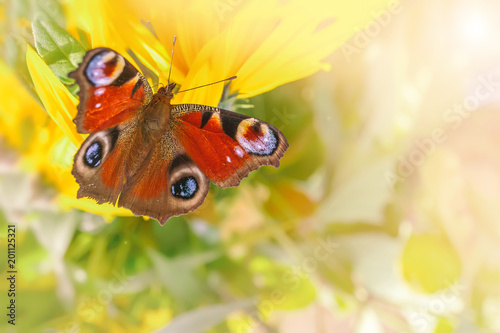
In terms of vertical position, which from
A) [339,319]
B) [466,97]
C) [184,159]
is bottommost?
[339,319]

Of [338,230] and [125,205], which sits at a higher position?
[125,205]

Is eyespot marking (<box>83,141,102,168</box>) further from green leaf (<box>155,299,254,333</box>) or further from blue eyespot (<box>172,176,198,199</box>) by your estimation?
green leaf (<box>155,299,254,333</box>)

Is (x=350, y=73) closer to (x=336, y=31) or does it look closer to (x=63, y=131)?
(x=336, y=31)

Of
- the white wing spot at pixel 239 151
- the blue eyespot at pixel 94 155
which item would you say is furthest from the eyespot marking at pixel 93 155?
the white wing spot at pixel 239 151

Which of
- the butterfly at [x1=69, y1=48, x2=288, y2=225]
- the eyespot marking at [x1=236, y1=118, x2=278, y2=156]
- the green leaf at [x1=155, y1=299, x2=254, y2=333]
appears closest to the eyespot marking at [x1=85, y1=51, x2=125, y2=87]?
the butterfly at [x1=69, y1=48, x2=288, y2=225]

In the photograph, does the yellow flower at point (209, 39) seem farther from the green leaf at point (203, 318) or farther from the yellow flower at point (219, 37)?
the green leaf at point (203, 318)

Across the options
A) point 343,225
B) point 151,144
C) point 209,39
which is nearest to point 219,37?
point 209,39

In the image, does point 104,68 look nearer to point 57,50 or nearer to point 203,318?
point 57,50

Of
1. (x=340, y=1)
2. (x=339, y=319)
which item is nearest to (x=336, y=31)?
(x=340, y=1)
